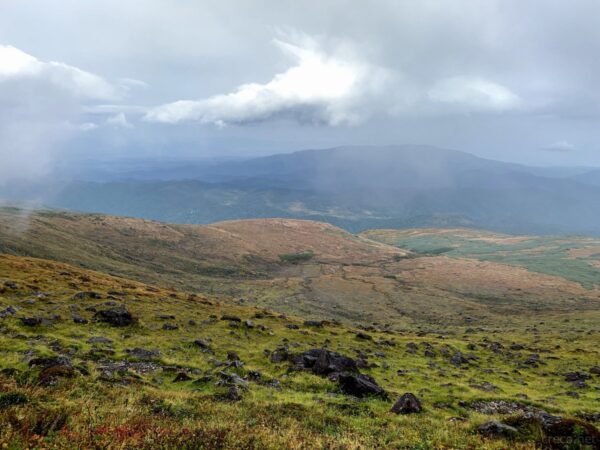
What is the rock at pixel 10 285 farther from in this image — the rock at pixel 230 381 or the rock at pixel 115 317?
the rock at pixel 230 381

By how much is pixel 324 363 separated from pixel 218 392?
9.48 metres

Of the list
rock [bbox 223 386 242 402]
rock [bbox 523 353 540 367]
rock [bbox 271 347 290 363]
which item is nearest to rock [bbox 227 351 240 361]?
rock [bbox 271 347 290 363]

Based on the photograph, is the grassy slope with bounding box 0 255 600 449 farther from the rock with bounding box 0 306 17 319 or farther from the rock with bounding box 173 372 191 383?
the rock with bounding box 0 306 17 319

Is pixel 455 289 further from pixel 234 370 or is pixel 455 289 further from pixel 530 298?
pixel 234 370

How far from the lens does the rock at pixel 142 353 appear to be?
980 inches

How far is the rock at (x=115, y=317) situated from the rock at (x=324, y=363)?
1721cm

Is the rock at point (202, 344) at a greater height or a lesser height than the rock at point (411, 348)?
greater

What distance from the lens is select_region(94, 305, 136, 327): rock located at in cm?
3428

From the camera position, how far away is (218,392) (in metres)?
18.7

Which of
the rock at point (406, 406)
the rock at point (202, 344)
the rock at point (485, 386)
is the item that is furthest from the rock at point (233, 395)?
the rock at point (485, 386)

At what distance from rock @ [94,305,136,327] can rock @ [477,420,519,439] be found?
31.1 metres

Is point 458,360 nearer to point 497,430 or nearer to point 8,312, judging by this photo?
point 497,430

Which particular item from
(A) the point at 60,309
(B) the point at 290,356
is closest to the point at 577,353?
(B) the point at 290,356

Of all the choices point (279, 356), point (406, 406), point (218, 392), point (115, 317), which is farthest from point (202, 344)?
point (406, 406)
